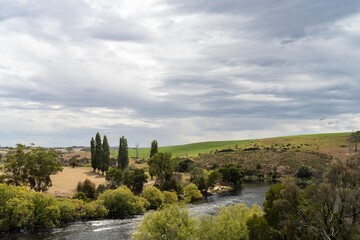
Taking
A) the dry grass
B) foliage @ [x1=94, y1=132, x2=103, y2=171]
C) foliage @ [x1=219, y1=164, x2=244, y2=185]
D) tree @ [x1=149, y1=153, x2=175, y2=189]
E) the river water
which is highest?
foliage @ [x1=94, y1=132, x2=103, y2=171]

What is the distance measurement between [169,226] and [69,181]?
9166cm

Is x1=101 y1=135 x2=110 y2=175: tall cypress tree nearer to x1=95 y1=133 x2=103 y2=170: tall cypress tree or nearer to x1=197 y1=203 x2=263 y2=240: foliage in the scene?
x1=95 y1=133 x2=103 y2=170: tall cypress tree

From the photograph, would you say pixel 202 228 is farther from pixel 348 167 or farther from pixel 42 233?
pixel 42 233

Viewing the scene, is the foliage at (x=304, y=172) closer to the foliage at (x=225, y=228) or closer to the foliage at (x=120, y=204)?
the foliage at (x=120, y=204)

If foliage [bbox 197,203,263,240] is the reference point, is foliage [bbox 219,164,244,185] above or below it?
below

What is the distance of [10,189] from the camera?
275 feet

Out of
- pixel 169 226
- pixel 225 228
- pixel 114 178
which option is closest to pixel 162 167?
pixel 114 178

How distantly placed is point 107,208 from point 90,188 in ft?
66.1

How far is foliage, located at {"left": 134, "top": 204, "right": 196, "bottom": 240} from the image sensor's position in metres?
51.2

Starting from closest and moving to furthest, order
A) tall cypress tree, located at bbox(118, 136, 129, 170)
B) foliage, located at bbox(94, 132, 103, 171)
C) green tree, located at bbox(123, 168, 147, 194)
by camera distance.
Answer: green tree, located at bbox(123, 168, 147, 194) < foliage, located at bbox(94, 132, 103, 171) < tall cypress tree, located at bbox(118, 136, 129, 170)

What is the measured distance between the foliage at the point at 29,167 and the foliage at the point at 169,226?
6470 centimetres

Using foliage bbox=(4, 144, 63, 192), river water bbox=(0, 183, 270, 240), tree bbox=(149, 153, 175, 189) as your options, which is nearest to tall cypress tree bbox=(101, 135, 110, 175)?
tree bbox=(149, 153, 175, 189)

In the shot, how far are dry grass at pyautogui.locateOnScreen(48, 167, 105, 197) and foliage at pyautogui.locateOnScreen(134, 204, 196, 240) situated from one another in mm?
66468

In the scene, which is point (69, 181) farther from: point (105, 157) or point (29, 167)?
point (29, 167)
